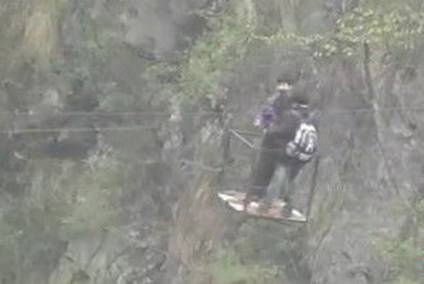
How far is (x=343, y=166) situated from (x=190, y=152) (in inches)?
84.2

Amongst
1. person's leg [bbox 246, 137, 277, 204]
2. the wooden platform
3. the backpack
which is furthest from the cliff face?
the backpack

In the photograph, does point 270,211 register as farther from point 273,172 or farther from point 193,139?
point 193,139

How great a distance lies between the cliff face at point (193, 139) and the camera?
459 inches

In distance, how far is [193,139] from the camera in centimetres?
1308

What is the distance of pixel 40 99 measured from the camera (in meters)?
13.7

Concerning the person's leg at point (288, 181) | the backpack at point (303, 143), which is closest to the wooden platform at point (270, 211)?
the person's leg at point (288, 181)

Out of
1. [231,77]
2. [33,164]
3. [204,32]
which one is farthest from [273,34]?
[33,164]

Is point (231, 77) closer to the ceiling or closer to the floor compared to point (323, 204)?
closer to the ceiling

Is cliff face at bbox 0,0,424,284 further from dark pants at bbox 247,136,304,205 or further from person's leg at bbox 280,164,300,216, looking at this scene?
person's leg at bbox 280,164,300,216

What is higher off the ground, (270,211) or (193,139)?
(193,139)

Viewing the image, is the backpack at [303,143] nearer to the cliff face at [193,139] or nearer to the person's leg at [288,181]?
the person's leg at [288,181]

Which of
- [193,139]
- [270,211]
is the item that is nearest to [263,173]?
[270,211]

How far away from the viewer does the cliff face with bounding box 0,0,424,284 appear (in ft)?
38.3

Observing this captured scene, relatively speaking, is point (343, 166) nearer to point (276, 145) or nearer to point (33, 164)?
point (276, 145)
